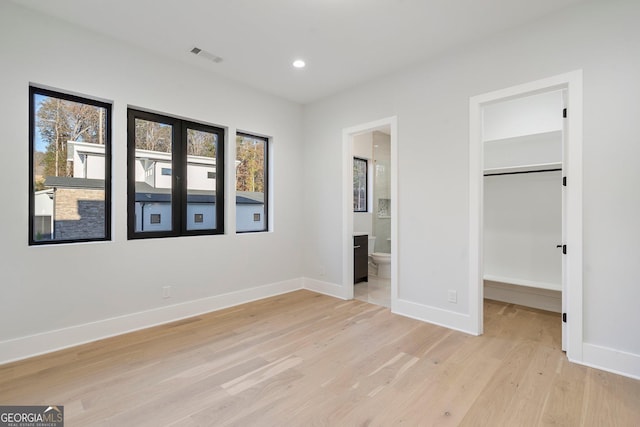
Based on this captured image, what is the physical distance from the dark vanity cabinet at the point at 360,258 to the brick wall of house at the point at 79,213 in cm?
336

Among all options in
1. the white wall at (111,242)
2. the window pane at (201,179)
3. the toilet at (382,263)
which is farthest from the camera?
the toilet at (382,263)

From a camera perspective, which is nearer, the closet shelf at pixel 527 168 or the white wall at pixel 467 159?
the white wall at pixel 467 159

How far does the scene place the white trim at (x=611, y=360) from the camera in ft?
7.22

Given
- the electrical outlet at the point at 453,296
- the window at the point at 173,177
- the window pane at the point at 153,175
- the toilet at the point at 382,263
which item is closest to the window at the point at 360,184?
the toilet at the point at 382,263

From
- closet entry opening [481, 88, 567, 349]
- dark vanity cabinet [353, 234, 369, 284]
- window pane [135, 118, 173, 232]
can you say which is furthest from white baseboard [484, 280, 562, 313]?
window pane [135, 118, 173, 232]

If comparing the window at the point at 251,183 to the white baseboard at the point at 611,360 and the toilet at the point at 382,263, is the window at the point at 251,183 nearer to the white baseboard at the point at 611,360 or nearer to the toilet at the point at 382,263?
the toilet at the point at 382,263

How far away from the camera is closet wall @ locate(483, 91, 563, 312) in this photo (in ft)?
11.8

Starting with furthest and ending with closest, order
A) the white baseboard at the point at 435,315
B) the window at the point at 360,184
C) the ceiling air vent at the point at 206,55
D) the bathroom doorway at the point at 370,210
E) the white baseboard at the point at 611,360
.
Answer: the window at the point at 360,184 < the bathroom doorway at the point at 370,210 < the ceiling air vent at the point at 206,55 < the white baseboard at the point at 435,315 < the white baseboard at the point at 611,360

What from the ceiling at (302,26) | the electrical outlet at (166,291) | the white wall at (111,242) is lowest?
the electrical outlet at (166,291)

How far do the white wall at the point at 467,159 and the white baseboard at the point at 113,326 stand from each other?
134cm

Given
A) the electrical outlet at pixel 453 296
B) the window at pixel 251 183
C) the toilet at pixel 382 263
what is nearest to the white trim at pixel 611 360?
the electrical outlet at pixel 453 296

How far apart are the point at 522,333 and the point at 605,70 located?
2399 millimetres

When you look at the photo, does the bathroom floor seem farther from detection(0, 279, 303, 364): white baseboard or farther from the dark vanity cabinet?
detection(0, 279, 303, 364): white baseboard

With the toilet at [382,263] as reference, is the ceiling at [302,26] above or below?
above
